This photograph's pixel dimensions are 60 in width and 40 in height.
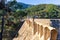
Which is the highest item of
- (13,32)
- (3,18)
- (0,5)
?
(0,5)

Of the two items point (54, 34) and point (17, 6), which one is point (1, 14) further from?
point (54, 34)

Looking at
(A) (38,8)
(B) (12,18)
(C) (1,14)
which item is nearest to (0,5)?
(C) (1,14)

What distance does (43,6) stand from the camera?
2828 centimetres

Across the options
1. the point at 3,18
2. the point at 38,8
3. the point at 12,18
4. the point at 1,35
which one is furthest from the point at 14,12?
the point at 38,8

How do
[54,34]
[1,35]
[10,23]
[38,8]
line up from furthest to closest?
[38,8] < [10,23] < [1,35] < [54,34]

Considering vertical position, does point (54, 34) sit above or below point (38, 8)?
above

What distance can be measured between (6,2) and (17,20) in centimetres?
249

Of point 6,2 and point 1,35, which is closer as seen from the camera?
point 1,35

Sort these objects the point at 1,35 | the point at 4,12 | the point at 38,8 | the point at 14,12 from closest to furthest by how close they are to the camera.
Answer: the point at 1,35
the point at 4,12
the point at 14,12
the point at 38,8

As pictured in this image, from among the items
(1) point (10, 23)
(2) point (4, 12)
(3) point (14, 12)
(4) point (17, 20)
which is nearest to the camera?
(2) point (4, 12)

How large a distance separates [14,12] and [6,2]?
1220 mm

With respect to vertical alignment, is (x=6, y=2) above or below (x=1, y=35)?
above

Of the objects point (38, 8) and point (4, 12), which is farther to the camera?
point (38, 8)

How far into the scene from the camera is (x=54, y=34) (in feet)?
11.5
